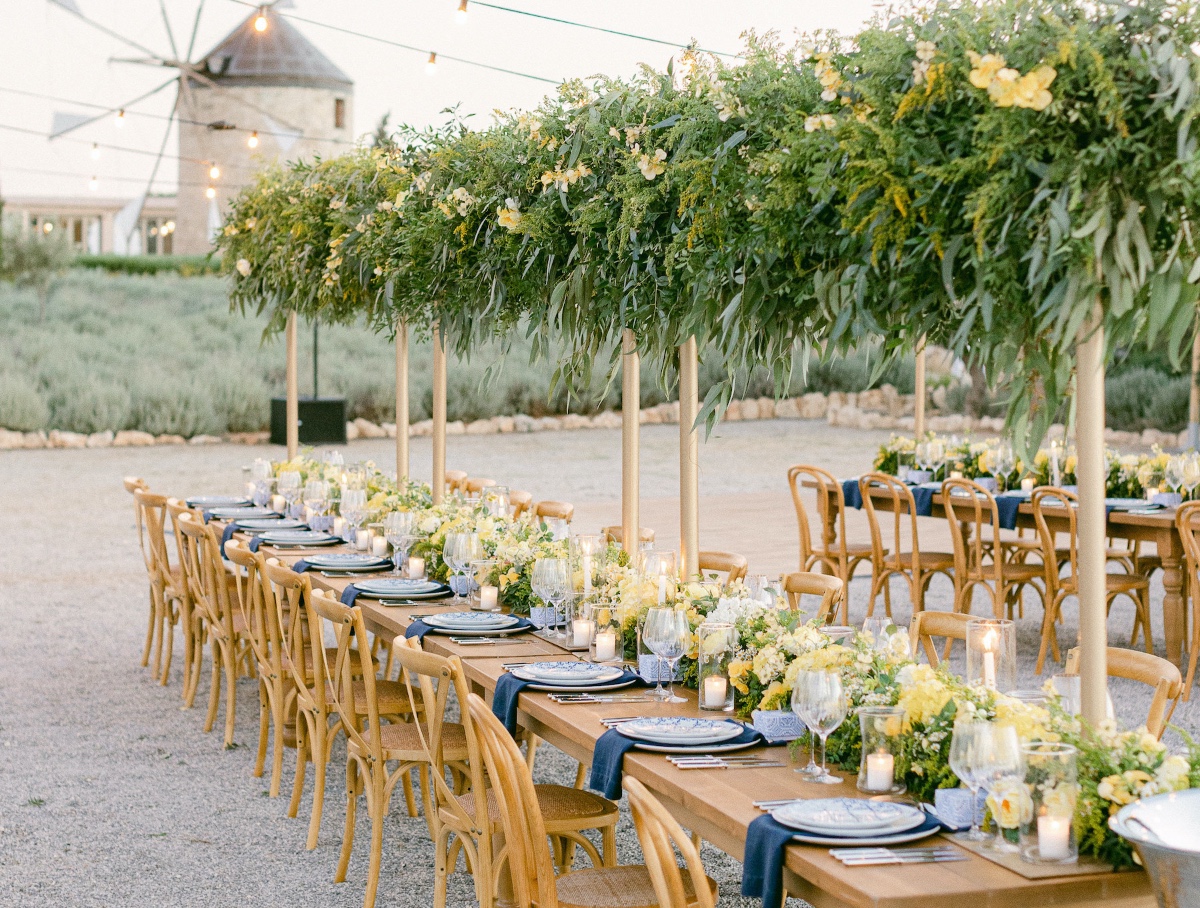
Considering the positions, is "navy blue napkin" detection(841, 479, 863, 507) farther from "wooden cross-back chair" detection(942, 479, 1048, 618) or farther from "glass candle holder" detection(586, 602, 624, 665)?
"glass candle holder" detection(586, 602, 624, 665)

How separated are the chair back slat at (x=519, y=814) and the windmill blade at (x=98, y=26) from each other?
93.8 ft

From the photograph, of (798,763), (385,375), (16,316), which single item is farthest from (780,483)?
(16,316)

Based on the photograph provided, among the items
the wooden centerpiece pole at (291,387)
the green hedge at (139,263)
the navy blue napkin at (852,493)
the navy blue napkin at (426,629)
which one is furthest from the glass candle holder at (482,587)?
the green hedge at (139,263)

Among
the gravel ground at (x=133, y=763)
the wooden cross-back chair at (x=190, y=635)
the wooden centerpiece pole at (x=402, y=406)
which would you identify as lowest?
the gravel ground at (x=133, y=763)

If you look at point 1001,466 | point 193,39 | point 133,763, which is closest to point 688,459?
point 133,763

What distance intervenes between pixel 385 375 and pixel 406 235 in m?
21.4

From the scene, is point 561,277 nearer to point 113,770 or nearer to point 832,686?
point 832,686

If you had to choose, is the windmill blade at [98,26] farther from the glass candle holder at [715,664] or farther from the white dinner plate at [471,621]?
the glass candle holder at [715,664]

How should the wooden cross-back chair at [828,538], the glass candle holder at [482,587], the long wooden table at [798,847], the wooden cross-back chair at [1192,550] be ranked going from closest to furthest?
the long wooden table at [798,847]
the glass candle holder at [482,587]
the wooden cross-back chair at [1192,550]
the wooden cross-back chair at [828,538]

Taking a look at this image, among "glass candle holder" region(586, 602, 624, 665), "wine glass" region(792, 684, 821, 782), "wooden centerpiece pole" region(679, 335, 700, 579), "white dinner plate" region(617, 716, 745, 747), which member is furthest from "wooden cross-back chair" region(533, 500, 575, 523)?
"wine glass" region(792, 684, 821, 782)

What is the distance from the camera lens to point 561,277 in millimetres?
4461

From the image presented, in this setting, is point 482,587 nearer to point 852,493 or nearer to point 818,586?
point 818,586

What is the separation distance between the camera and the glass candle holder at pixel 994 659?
2.91m

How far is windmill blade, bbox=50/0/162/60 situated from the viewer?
2809cm
